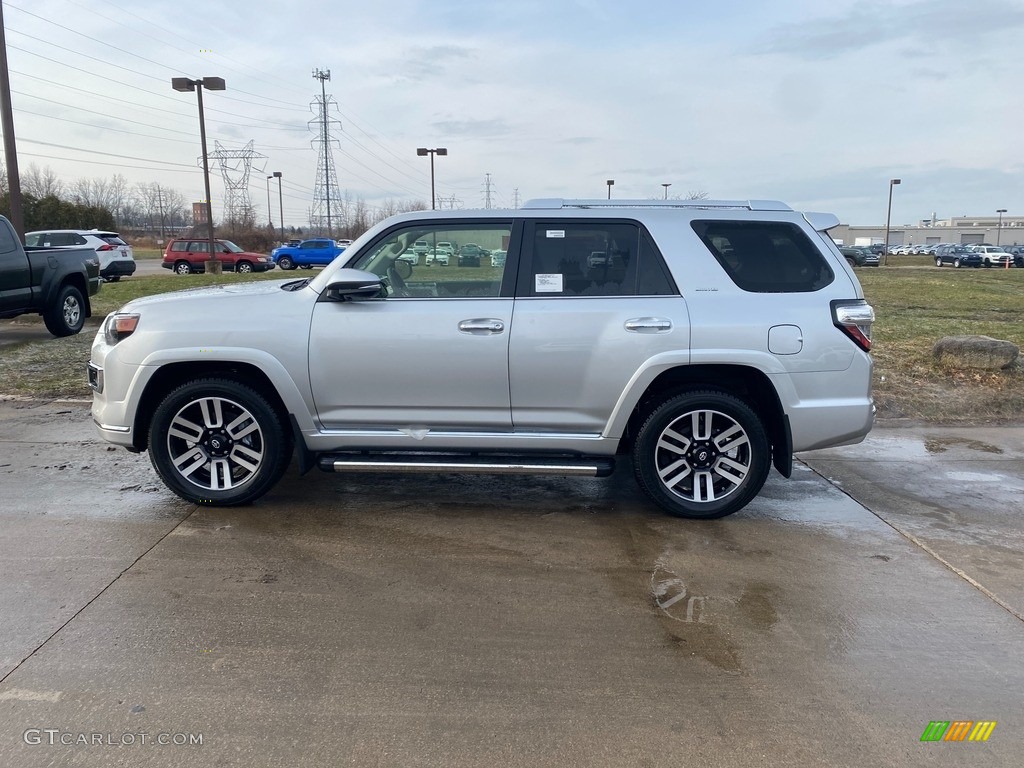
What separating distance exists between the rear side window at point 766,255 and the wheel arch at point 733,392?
1.76ft

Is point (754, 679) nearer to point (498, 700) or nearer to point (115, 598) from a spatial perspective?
point (498, 700)

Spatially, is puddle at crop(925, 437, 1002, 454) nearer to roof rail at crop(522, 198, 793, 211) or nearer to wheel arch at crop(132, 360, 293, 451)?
roof rail at crop(522, 198, 793, 211)

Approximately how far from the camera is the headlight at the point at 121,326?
469cm

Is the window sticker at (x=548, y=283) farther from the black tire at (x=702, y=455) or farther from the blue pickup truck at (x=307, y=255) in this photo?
the blue pickup truck at (x=307, y=255)

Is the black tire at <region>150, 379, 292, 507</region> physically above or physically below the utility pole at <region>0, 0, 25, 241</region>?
below

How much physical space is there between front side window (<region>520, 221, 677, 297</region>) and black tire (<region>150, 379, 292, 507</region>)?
5.99ft

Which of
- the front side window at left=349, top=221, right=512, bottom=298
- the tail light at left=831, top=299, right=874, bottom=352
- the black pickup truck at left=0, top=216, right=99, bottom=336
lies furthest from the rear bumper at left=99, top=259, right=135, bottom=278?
the tail light at left=831, top=299, right=874, bottom=352

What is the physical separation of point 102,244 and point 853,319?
81.1 feet

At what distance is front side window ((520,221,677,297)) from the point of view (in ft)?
15.1

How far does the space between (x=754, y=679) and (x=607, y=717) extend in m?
0.69

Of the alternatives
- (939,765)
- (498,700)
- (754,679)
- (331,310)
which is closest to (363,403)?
(331,310)

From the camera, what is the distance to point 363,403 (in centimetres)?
464

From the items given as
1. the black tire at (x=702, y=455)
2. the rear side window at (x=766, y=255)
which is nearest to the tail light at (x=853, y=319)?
the rear side window at (x=766, y=255)

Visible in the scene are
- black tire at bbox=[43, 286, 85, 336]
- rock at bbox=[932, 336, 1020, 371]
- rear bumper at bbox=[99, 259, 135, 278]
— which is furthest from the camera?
rear bumper at bbox=[99, 259, 135, 278]
